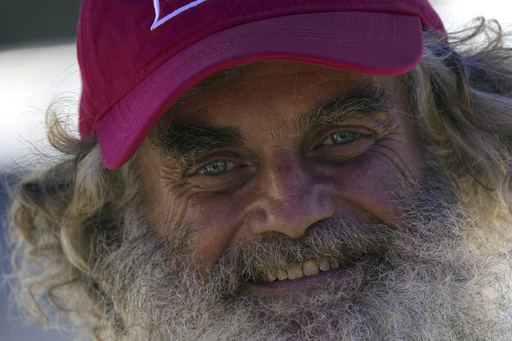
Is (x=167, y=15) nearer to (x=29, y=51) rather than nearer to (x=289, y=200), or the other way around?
(x=289, y=200)

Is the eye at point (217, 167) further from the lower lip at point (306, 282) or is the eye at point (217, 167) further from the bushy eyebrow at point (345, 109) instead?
the lower lip at point (306, 282)

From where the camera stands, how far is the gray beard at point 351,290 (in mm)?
1531

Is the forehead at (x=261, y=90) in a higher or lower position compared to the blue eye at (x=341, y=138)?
higher

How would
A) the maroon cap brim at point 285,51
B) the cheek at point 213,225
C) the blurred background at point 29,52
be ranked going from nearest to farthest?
the maroon cap brim at point 285,51 < the cheek at point 213,225 < the blurred background at point 29,52

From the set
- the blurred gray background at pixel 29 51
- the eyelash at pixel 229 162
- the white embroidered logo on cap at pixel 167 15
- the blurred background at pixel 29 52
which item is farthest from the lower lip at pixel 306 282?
the blurred gray background at pixel 29 51

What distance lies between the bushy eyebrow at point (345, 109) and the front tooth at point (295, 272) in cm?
38

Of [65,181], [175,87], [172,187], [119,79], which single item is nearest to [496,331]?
[172,187]

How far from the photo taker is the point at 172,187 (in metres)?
1.79

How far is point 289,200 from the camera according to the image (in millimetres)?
1524

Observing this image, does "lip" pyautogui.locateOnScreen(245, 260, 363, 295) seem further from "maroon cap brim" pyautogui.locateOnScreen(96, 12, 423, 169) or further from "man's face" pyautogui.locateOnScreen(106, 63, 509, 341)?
"maroon cap brim" pyautogui.locateOnScreen(96, 12, 423, 169)

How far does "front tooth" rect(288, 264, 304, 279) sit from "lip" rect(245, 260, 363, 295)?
10 millimetres

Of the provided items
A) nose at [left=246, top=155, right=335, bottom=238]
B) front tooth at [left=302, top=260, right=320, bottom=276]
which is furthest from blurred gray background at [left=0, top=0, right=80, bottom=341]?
front tooth at [left=302, top=260, right=320, bottom=276]

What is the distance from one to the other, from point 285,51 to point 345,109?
347mm

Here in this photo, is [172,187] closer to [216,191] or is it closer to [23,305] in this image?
[216,191]
